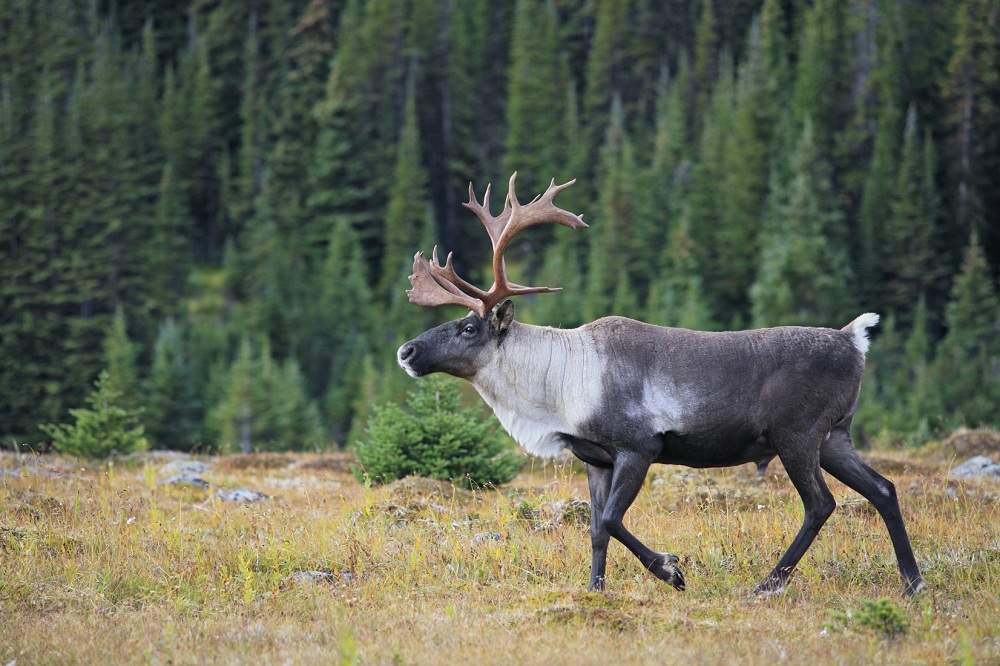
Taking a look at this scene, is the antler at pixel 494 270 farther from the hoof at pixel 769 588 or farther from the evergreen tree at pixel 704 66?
the evergreen tree at pixel 704 66

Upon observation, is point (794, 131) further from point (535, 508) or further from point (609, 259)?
point (535, 508)

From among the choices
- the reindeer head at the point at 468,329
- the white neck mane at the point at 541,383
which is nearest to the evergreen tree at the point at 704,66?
the reindeer head at the point at 468,329

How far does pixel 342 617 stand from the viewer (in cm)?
852

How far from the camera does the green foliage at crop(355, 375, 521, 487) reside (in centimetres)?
1380

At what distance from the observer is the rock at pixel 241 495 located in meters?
13.5

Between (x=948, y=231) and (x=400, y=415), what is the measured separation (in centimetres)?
6277

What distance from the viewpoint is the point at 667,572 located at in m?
9.13

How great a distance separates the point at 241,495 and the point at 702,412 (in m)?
6.75

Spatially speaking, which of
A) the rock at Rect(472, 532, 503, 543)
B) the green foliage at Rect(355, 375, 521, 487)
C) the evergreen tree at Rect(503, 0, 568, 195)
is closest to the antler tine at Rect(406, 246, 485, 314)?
the rock at Rect(472, 532, 503, 543)

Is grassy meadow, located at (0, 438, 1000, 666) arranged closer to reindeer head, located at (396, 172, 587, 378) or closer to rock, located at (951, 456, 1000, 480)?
rock, located at (951, 456, 1000, 480)

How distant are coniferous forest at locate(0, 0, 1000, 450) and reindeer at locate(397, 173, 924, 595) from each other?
36.3m

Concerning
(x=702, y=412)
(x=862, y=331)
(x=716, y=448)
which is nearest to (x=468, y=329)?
(x=702, y=412)

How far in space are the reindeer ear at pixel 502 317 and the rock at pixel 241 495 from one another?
4627 mm

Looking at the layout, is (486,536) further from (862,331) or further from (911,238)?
(911,238)
